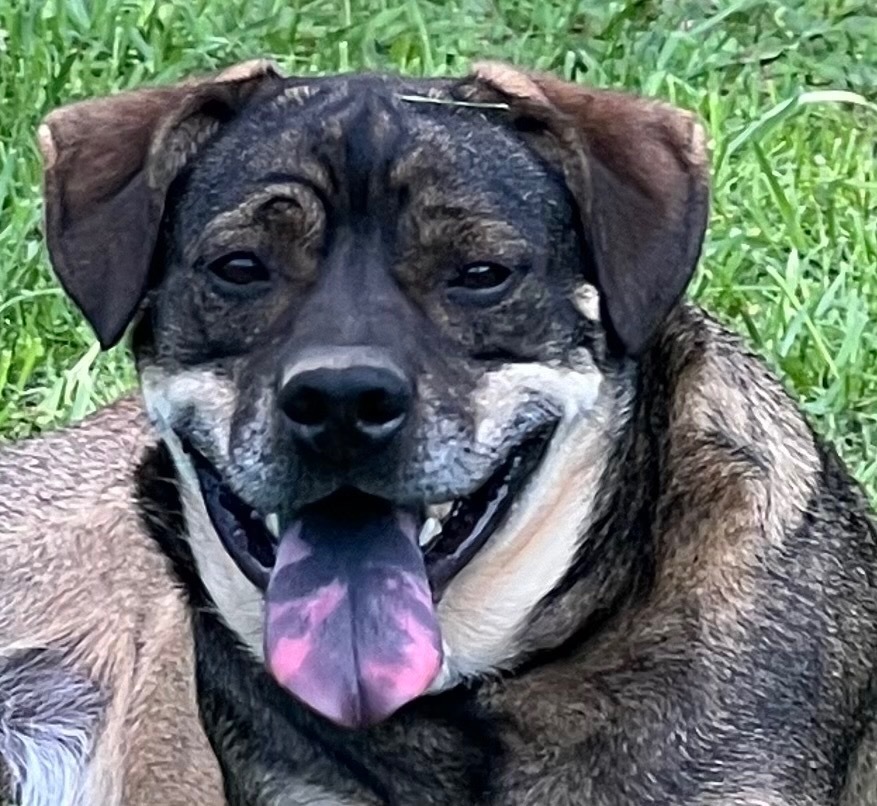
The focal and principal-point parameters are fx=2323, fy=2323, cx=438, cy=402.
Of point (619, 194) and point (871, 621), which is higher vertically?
point (619, 194)

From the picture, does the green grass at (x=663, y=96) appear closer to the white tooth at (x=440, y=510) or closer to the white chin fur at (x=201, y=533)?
the white chin fur at (x=201, y=533)

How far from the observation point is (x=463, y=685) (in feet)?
14.3

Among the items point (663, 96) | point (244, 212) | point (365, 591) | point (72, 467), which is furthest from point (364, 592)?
point (663, 96)

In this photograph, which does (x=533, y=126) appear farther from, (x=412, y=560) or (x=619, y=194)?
(x=412, y=560)

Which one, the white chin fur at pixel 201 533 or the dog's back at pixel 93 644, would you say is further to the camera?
the dog's back at pixel 93 644

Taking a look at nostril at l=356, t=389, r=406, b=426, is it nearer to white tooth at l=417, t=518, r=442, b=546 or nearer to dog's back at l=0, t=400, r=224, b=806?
white tooth at l=417, t=518, r=442, b=546

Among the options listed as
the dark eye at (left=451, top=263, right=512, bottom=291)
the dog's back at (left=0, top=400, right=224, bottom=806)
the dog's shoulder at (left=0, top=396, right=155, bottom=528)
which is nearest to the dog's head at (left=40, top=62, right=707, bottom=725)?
the dark eye at (left=451, top=263, right=512, bottom=291)

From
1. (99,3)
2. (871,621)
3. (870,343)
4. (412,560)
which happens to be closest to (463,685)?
(412,560)

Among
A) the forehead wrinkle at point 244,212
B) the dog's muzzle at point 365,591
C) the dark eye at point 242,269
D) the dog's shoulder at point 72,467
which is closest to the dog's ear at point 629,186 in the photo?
the dog's muzzle at point 365,591

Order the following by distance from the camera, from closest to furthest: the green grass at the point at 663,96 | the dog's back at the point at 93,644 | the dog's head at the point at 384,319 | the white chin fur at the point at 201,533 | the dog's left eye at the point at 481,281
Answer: the dog's head at the point at 384,319 < the dog's left eye at the point at 481,281 < the white chin fur at the point at 201,533 < the dog's back at the point at 93,644 < the green grass at the point at 663,96

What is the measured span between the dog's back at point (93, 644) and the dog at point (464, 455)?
1.79 feet

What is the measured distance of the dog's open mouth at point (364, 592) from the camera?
159 inches

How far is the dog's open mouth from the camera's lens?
403 centimetres

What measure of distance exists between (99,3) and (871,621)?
4659 mm
